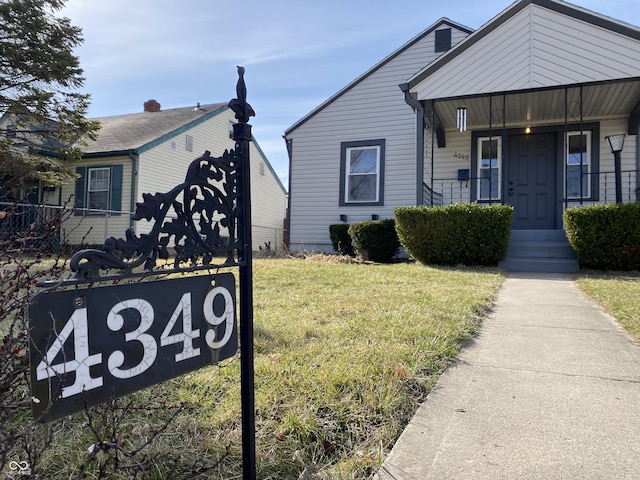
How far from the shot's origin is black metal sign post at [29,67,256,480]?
3.05ft

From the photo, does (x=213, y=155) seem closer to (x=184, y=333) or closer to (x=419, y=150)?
(x=419, y=150)

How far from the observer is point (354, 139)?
1229 centimetres

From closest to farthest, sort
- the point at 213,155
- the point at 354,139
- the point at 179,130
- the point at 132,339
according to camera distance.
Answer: the point at 132,339 → the point at 354,139 → the point at 213,155 → the point at 179,130

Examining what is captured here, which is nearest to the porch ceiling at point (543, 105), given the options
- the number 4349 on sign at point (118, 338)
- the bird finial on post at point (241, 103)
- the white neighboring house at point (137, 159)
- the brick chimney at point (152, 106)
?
the bird finial on post at point (241, 103)

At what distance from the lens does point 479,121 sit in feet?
35.3

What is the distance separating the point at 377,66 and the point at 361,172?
3008 millimetres

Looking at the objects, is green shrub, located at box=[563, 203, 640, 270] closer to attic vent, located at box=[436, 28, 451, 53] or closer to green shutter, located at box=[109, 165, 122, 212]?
attic vent, located at box=[436, 28, 451, 53]

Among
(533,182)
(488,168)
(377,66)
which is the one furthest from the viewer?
(377,66)

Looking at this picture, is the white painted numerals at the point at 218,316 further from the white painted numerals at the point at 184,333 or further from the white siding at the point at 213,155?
the white siding at the point at 213,155

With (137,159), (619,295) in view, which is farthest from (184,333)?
(137,159)

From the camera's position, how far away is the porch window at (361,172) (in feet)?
39.3

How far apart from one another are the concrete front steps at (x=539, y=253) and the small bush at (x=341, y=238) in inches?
163

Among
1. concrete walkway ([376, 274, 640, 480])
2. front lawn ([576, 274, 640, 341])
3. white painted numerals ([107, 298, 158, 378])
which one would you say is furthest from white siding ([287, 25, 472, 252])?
white painted numerals ([107, 298, 158, 378])

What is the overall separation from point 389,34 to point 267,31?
4693mm
